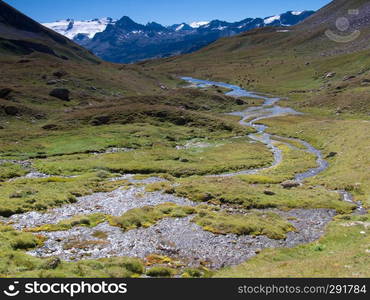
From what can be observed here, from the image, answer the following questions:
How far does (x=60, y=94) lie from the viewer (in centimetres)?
12081

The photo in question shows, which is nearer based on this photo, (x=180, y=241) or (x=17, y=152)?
(x=180, y=241)

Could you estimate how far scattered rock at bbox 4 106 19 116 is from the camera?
91.8 m

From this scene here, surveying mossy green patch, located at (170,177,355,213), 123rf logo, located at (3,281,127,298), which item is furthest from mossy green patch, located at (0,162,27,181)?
123rf logo, located at (3,281,127,298)

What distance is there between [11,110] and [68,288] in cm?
8855

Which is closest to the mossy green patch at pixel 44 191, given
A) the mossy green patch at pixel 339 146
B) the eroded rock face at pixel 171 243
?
the eroded rock face at pixel 171 243

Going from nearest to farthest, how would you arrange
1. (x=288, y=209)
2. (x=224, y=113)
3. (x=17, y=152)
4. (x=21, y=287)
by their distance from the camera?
(x=21, y=287)
(x=288, y=209)
(x=17, y=152)
(x=224, y=113)

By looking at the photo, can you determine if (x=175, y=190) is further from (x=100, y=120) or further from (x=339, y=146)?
(x=100, y=120)

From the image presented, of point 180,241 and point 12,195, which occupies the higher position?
point 12,195

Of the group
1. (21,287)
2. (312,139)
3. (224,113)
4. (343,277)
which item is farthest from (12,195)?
(224,113)

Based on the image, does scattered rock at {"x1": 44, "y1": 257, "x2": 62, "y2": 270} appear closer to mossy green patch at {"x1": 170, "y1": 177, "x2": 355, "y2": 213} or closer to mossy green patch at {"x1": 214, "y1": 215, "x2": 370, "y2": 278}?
mossy green patch at {"x1": 214, "y1": 215, "x2": 370, "y2": 278}

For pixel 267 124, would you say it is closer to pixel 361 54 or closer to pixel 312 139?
pixel 312 139

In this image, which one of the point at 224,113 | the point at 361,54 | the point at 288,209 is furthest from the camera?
the point at 361,54

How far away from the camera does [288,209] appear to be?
3853 centimetres

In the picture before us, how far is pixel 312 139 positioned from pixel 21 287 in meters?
81.1
